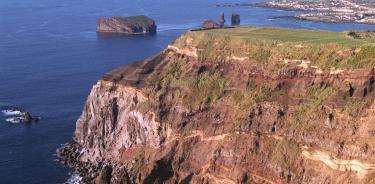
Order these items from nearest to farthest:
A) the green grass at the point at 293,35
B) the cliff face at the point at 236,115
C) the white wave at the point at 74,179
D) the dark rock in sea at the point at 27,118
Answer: the cliff face at the point at 236,115 → the green grass at the point at 293,35 → the white wave at the point at 74,179 → the dark rock in sea at the point at 27,118

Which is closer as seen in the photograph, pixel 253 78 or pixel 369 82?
pixel 369 82

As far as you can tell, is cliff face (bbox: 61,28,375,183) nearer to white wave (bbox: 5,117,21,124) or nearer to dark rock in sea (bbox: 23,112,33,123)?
dark rock in sea (bbox: 23,112,33,123)

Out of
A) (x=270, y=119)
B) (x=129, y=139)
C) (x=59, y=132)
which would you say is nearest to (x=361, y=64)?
(x=270, y=119)

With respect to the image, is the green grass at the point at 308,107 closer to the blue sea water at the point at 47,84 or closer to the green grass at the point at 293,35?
the green grass at the point at 293,35

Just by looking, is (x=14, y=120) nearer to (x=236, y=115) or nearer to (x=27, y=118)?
(x=27, y=118)

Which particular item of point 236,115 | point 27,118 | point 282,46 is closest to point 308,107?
point 282,46

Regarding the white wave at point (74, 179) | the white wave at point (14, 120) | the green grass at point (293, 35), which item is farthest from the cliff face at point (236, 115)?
the white wave at point (14, 120)

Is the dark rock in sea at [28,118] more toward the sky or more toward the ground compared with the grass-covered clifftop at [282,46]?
more toward the ground

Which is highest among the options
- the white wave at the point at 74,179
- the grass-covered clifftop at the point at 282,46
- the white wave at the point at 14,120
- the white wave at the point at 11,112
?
the grass-covered clifftop at the point at 282,46

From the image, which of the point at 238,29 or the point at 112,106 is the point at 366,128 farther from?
the point at 112,106
